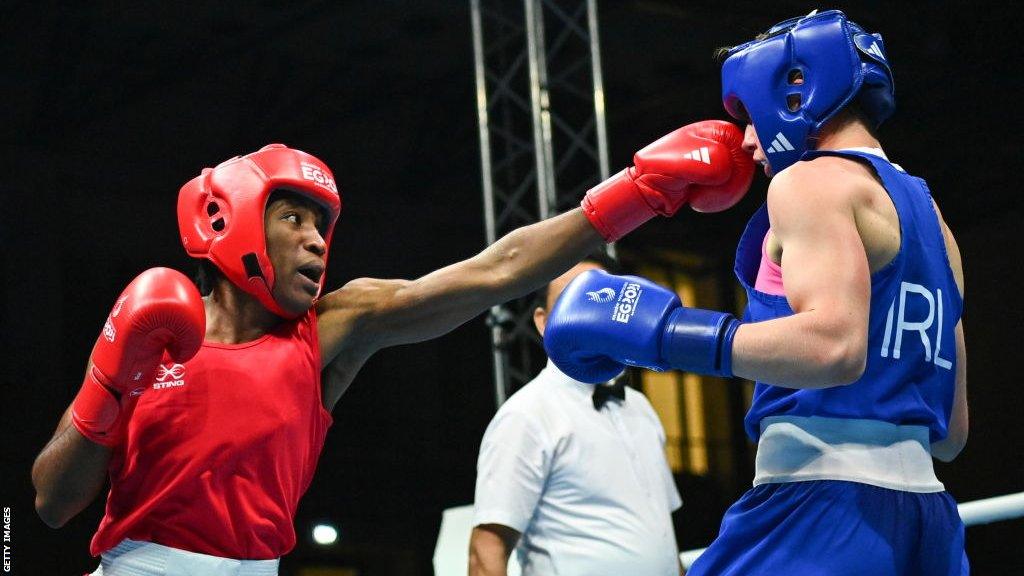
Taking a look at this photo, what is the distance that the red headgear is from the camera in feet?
7.80

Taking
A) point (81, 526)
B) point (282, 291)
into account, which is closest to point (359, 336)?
point (282, 291)

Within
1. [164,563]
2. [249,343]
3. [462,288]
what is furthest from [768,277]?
[164,563]

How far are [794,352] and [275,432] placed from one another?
1100 millimetres

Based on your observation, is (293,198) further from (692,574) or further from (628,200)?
(692,574)

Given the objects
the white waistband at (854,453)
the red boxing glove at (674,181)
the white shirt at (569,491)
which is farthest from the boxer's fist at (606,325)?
the white shirt at (569,491)

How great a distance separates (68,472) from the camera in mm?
2182

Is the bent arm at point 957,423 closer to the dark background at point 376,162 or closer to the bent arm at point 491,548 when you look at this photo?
the bent arm at point 491,548

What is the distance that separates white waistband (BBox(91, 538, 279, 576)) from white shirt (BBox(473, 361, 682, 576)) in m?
0.92

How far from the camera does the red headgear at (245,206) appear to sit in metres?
2.38

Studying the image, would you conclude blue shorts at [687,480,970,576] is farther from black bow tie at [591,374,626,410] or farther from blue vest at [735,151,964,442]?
black bow tie at [591,374,626,410]

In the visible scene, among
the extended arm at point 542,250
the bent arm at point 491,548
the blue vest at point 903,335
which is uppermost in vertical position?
the extended arm at point 542,250

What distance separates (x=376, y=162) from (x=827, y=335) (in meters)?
9.19

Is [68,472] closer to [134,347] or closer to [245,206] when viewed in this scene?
[134,347]

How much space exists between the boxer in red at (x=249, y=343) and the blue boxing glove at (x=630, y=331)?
0.50 meters
